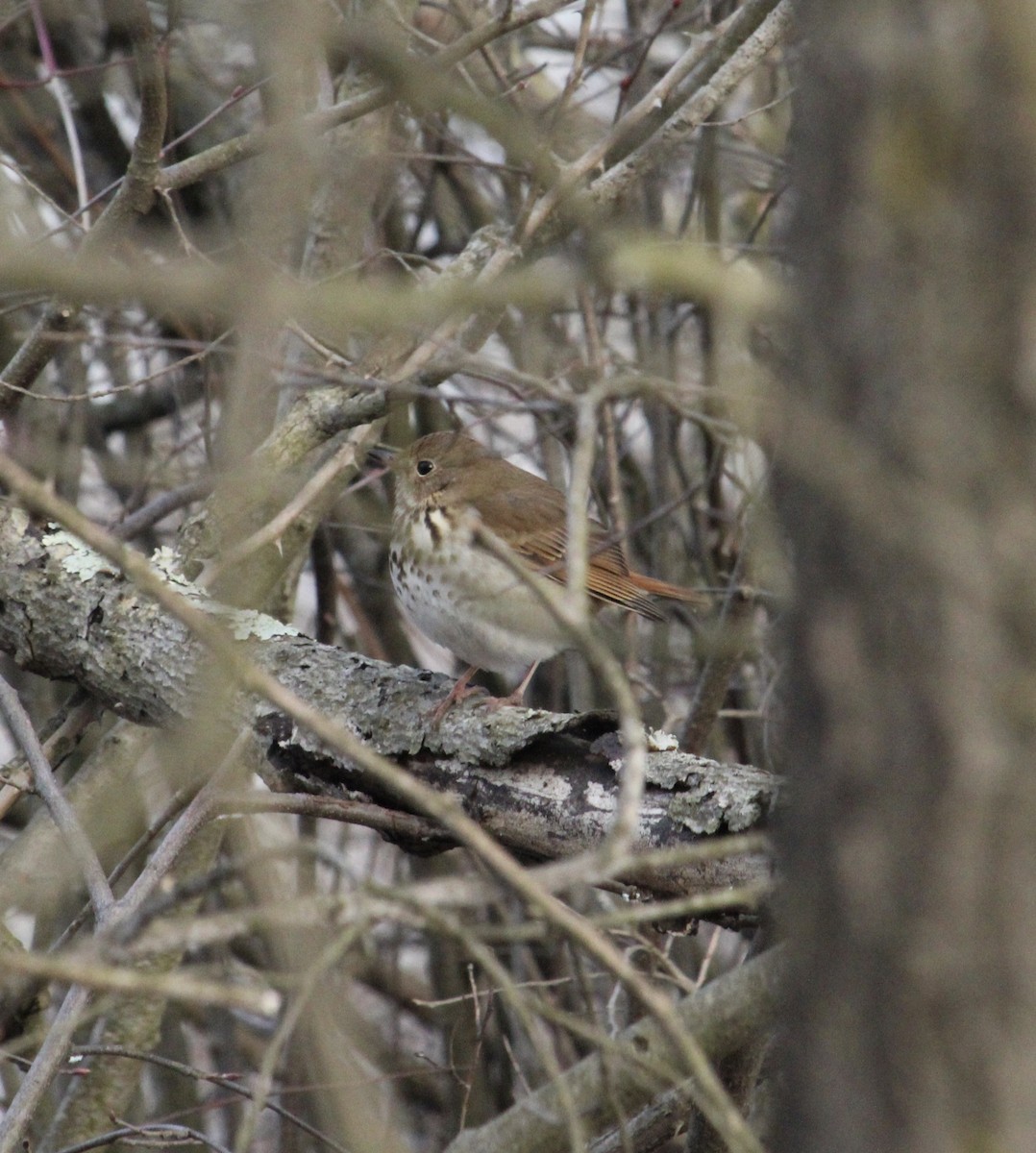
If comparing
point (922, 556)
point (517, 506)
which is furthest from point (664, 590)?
point (922, 556)

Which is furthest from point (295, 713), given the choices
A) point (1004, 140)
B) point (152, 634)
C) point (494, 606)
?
point (494, 606)

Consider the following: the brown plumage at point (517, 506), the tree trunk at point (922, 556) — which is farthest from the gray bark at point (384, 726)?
the tree trunk at point (922, 556)

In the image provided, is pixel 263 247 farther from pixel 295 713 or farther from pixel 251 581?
pixel 251 581

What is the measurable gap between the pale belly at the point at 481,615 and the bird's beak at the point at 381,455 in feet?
2.02

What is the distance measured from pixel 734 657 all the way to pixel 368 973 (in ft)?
6.89

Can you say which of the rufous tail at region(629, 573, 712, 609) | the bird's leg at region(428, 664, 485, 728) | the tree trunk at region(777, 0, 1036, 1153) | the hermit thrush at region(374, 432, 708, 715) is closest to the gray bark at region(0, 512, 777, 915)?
the bird's leg at region(428, 664, 485, 728)

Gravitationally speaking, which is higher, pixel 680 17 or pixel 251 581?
pixel 680 17

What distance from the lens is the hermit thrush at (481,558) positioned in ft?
12.0

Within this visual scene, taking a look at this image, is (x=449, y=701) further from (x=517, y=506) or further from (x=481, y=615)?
(x=517, y=506)

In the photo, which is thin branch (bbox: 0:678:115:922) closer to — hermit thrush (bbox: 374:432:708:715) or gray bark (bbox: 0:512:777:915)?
gray bark (bbox: 0:512:777:915)

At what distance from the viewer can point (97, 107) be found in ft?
16.5

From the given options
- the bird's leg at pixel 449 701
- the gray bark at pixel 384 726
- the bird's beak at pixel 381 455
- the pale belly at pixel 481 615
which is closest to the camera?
the gray bark at pixel 384 726

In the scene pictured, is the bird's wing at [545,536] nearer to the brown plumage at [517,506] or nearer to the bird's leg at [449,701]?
the brown plumage at [517,506]

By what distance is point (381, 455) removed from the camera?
4582 mm
